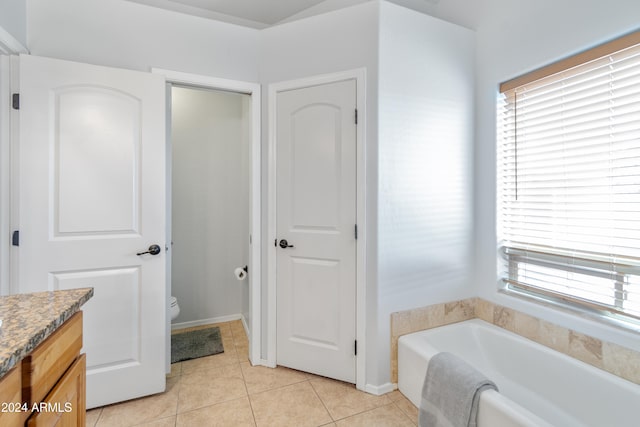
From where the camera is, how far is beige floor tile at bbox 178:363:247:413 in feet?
6.19

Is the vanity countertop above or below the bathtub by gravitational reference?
above

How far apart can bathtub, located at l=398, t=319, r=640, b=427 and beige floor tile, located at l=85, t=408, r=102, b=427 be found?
72.1 inches

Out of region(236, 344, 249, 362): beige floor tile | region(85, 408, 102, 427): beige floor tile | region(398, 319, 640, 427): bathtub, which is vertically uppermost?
region(398, 319, 640, 427): bathtub

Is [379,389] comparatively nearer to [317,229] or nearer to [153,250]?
[317,229]

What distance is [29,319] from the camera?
2.66 feet

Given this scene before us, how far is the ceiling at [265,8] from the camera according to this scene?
2.48m

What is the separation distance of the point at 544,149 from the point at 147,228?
8.47 feet

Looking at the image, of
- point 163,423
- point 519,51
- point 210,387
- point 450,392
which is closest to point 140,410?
point 163,423

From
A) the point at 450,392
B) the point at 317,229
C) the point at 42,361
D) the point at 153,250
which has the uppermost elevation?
the point at 317,229

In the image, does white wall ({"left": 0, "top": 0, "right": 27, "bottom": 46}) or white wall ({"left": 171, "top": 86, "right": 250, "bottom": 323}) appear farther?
white wall ({"left": 171, "top": 86, "right": 250, "bottom": 323})

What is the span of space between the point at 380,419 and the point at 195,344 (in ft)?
5.63

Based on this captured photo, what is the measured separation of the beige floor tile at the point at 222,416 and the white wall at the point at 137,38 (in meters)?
2.22

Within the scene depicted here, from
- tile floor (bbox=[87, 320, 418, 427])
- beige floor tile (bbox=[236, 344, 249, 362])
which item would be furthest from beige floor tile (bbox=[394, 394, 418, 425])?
beige floor tile (bbox=[236, 344, 249, 362])

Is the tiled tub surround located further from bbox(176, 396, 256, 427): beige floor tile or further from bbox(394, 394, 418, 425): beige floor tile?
bbox(176, 396, 256, 427): beige floor tile
